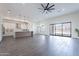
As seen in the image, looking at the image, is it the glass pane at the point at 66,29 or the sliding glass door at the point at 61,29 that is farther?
the glass pane at the point at 66,29

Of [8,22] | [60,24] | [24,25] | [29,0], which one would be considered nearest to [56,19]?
[60,24]

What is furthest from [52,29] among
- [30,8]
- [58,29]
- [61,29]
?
[30,8]

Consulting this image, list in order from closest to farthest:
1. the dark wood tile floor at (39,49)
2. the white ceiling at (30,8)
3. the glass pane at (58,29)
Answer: the dark wood tile floor at (39,49) < the white ceiling at (30,8) < the glass pane at (58,29)

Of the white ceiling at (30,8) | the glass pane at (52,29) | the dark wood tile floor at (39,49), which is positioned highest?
the white ceiling at (30,8)

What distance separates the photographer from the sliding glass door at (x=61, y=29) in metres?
9.06

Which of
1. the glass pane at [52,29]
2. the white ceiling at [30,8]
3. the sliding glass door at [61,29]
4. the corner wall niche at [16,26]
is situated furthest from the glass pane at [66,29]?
the corner wall niche at [16,26]

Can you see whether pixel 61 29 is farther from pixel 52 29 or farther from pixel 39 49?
pixel 39 49

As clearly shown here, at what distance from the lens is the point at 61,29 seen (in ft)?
33.8

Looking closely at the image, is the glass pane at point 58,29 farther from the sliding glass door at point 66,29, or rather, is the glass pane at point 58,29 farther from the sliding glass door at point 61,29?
the sliding glass door at point 66,29

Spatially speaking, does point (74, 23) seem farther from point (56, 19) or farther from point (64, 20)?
point (56, 19)

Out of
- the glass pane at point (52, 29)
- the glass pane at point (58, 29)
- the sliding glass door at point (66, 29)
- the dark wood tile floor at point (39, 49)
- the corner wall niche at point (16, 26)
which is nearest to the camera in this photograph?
the dark wood tile floor at point (39, 49)

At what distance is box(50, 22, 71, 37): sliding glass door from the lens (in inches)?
357

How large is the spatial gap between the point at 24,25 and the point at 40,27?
11.0ft

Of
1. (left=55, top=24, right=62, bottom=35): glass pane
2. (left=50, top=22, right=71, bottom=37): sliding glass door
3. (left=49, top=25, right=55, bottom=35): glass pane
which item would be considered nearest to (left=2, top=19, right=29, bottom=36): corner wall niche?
(left=49, top=25, right=55, bottom=35): glass pane
